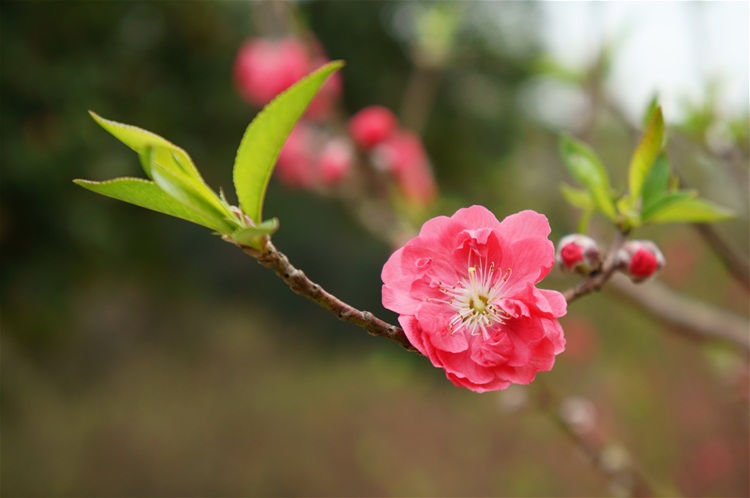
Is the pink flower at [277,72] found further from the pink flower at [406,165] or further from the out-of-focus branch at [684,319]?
the out-of-focus branch at [684,319]

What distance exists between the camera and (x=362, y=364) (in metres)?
3.52

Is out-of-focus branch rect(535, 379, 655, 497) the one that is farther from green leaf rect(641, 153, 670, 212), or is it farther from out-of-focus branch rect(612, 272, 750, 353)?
green leaf rect(641, 153, 670, 212)

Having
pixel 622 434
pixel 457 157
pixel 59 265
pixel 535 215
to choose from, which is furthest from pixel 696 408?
pixel 535 215

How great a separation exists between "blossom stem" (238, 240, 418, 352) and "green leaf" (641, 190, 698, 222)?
232 mm

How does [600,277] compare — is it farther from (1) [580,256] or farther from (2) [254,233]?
(2) [254,233]

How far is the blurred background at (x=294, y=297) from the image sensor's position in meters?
1.82

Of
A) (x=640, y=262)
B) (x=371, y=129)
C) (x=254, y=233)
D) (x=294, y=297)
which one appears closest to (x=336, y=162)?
(x=371, y=129)

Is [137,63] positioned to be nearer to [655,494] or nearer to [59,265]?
[59,265]

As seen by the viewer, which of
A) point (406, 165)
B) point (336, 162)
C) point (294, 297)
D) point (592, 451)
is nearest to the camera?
point (592, 451)

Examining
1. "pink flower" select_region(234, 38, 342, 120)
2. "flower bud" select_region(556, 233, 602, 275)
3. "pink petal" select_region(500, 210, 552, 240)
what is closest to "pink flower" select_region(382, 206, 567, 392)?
"pink petal" select_region(500, 210, 552, 240)

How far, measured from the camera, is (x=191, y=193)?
1.17 ft

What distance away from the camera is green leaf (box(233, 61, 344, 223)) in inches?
13.1

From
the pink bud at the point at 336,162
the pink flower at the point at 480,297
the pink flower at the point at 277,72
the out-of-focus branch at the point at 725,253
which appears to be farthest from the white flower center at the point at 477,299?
the pink flower at the point at 277,72

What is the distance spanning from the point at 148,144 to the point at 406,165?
1237 mm
